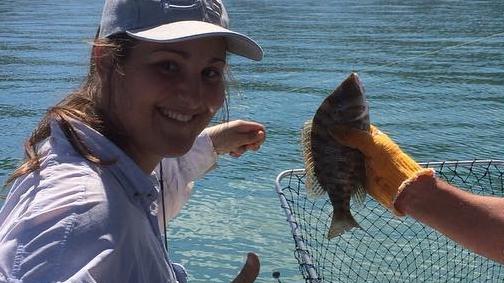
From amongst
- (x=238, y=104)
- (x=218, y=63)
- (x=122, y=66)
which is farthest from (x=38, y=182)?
(x=238, y=104)

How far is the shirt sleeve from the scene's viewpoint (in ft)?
9.98

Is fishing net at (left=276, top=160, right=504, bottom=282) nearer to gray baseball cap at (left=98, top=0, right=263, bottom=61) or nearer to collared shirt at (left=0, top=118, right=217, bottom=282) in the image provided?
gray baseball cap at (left=98, top=0, right=263, bottom=61)

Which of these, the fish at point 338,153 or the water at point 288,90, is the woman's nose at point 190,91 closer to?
the water at point 288,90

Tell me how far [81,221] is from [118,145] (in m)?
0.40

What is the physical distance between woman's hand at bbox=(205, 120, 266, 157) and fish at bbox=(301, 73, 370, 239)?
388 mm

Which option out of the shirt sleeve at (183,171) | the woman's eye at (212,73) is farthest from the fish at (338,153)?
the woman's eye at (212,73)

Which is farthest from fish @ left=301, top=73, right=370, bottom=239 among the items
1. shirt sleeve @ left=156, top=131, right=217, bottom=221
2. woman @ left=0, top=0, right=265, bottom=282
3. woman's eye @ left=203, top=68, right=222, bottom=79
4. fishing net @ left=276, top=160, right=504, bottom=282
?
fishing net @ left=276, top=160, right=504, bottom=282

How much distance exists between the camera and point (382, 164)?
9.00 ft

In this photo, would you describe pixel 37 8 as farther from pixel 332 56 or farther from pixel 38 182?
pixel 38 182

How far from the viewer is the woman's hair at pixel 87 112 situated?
6.14 feet

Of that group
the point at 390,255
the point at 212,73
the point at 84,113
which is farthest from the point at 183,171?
the point at 390,255

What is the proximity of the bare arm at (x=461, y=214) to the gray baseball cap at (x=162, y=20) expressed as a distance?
85 cm

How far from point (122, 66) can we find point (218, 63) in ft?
0.95

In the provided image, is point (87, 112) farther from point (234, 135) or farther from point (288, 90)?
point (288, 90)
